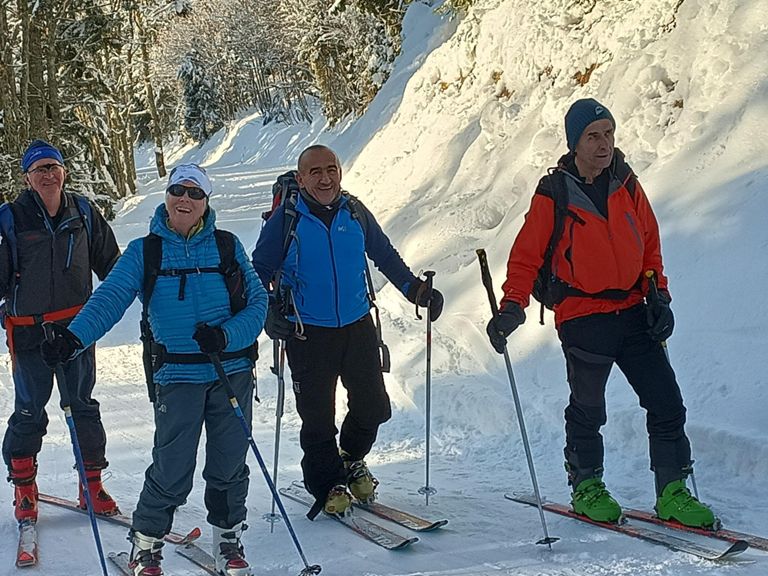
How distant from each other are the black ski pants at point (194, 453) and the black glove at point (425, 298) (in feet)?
4.82

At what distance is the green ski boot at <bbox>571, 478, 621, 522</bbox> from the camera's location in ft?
15.7

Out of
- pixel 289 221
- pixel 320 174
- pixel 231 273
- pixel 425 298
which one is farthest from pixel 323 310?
pixel 231 273

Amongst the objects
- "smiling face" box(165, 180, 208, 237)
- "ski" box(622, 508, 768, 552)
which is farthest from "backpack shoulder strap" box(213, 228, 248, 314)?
"ski" box(622, 508, 768, 552)

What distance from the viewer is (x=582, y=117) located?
468cm

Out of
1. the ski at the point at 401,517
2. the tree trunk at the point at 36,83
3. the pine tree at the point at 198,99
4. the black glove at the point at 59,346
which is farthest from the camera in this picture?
the pine tree at the point at 198,99

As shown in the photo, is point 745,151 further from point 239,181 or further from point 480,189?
point 239,181

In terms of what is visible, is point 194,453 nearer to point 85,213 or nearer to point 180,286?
point 180,286

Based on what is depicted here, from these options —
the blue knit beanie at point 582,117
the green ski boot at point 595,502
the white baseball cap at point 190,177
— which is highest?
the blue knit beanie at point 582,117

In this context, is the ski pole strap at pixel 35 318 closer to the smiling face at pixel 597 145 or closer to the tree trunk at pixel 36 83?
the smiling face at pixel 597 145

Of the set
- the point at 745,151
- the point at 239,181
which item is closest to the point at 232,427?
the point at 745,151

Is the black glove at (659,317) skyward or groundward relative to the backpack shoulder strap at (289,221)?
groundward

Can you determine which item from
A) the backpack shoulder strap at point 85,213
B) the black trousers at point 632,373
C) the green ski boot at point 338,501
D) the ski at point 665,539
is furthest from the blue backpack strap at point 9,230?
the ski at point 665,539

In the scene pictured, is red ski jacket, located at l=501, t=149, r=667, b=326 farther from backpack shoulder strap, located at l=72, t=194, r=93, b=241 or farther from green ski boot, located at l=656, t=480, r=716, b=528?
backpack shoulder strap, located at l=72, t=194, r=93, b=241

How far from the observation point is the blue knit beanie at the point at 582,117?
4.66 m
